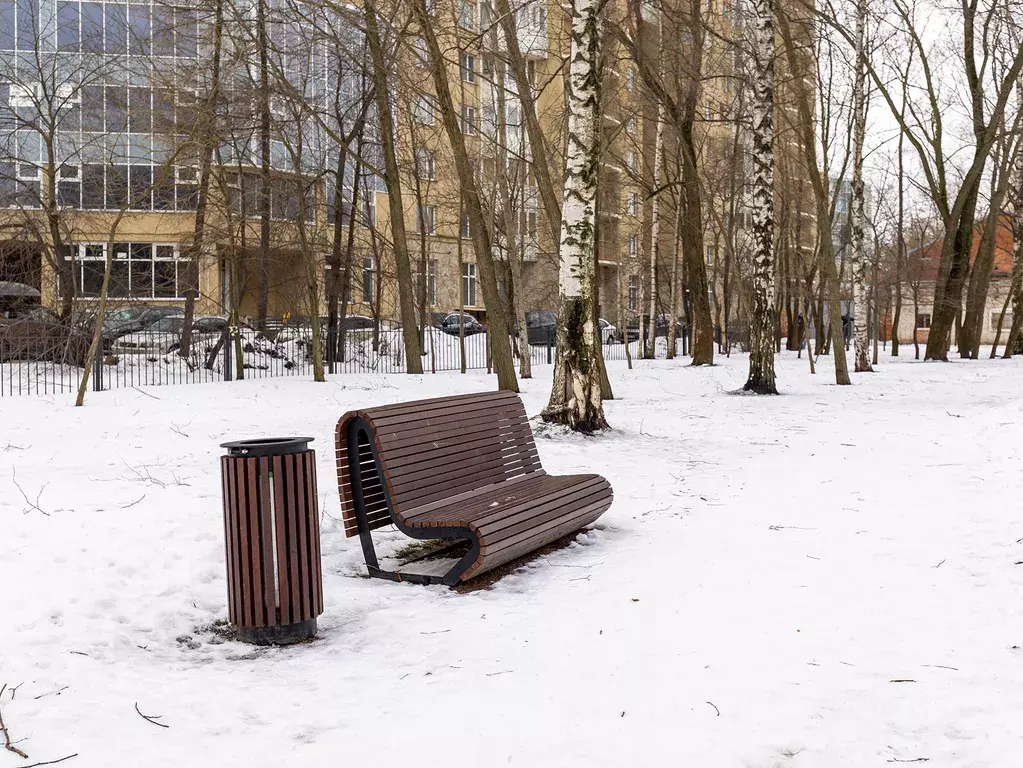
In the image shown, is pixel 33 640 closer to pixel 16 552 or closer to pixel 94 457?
pixel 16 552

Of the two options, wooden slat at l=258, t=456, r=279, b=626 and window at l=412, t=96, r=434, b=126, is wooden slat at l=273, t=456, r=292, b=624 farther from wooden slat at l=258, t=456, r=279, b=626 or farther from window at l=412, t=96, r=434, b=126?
window at l=412, t=96, r=434, b=126

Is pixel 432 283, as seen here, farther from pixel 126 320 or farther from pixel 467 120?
pixel 467 120

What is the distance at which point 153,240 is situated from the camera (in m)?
41.1

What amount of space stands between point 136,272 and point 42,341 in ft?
57.6

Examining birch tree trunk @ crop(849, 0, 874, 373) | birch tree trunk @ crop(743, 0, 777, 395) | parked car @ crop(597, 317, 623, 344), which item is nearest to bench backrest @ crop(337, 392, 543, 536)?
birch tree trunk @ crop(743, 0, 777, 395)

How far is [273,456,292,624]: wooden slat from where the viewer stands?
4.71 m

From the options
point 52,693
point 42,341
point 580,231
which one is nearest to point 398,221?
point 42,341

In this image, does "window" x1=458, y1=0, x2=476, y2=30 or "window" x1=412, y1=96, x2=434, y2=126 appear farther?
"window" x1=458, y1=0, x2=476, y2=30

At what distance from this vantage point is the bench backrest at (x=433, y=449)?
5699 millimetres

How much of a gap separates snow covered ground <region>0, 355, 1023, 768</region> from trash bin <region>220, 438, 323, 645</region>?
138 millimetres

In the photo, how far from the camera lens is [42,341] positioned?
61.0 feet

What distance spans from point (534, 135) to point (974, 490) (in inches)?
384

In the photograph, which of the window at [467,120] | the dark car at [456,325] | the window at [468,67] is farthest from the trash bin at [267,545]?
the dark car at [456,325]

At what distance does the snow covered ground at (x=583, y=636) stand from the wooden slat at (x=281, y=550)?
20 centimetres
